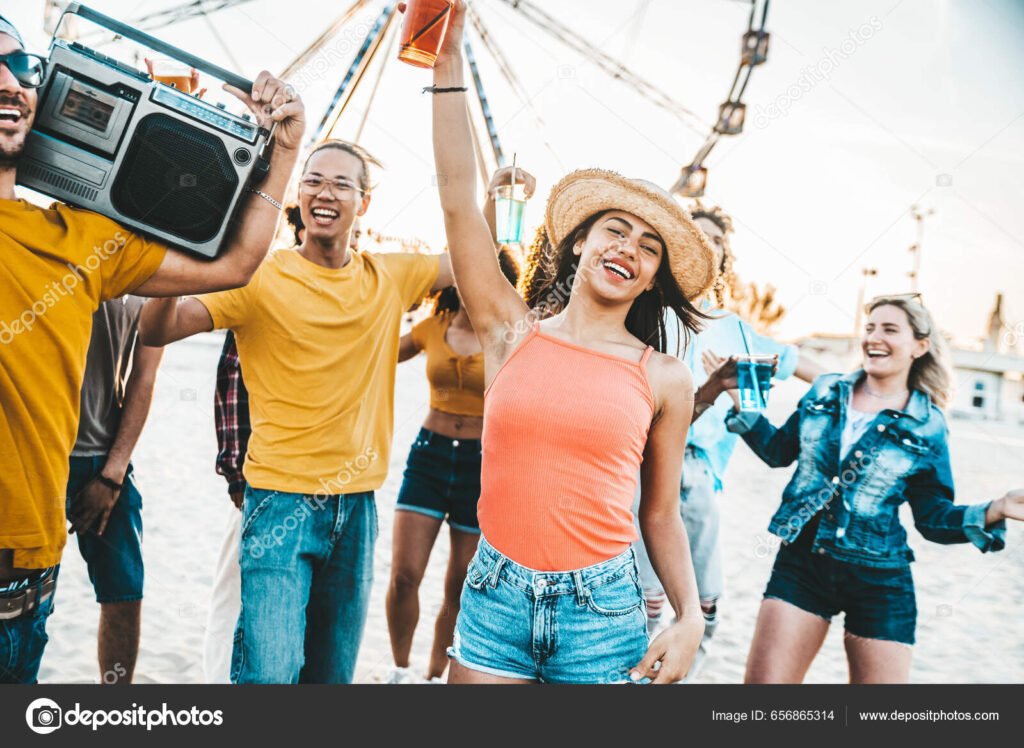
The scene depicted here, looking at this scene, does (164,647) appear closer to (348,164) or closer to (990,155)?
(348,164)

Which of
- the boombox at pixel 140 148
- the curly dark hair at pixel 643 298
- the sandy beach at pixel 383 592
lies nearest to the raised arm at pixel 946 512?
the sandy beach at pixel 383 592

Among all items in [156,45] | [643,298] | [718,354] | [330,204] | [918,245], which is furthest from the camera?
[918,245]

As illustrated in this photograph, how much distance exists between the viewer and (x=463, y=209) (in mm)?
1679

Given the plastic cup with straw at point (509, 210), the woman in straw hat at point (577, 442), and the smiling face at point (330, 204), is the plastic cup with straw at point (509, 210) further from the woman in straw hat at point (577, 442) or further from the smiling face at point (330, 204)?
the woman in straw hat at point (577, 442)

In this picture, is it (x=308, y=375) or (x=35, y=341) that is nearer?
(x=35, y=341)

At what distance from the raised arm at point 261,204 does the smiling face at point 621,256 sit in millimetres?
717

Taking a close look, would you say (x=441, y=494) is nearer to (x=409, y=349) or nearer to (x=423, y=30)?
(x=409, y=349)

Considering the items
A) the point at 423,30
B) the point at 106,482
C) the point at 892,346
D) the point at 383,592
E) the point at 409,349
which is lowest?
the point at 383,592

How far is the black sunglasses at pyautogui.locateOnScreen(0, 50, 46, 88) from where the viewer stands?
1478 mm

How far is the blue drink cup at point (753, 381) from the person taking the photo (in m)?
2.42

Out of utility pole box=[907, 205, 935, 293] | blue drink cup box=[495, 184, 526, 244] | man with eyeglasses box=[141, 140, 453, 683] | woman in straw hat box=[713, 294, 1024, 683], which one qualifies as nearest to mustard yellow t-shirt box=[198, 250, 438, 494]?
man with eyeglasses box=[141, 140, 453, 683]

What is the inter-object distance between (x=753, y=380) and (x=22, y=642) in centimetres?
203

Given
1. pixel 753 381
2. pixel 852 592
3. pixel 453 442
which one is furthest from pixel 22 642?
pixel 852 592
